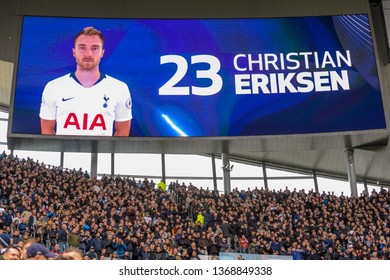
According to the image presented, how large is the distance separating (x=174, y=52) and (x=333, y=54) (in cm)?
898

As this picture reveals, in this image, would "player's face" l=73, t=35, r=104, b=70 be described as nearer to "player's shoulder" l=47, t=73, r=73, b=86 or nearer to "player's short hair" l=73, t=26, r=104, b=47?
"player's short hair" l=73, t=26, r=104, b=47

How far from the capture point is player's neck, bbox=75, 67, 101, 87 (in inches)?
1169

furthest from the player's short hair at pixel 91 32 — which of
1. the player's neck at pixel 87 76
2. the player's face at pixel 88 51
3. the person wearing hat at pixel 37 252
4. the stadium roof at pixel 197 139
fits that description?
the person wearing hat at pixel 37 252

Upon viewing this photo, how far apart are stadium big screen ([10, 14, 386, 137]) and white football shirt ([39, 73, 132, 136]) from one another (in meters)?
0.12

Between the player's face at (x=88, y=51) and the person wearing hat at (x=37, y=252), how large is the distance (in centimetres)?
2463

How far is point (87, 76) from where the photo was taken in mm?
29922

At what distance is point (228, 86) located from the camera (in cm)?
3055

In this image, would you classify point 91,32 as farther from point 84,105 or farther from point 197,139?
point 197,139

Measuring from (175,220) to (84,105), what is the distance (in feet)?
29.3

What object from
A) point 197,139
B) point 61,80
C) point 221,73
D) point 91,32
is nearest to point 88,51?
point 91,32

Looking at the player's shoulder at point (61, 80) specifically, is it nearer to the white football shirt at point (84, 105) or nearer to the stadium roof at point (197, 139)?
the white football shirt at point (84, 105)

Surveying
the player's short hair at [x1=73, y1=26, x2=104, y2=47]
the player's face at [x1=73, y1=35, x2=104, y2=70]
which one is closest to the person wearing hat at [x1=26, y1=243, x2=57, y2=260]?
the player's face at [x1=73, y1=35, x2=104, y2=70]
